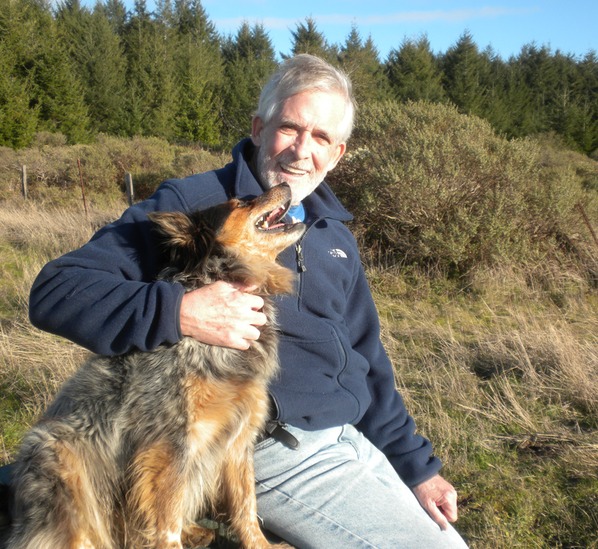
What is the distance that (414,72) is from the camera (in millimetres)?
36312

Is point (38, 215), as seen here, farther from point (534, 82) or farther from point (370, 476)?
point (534, 82)

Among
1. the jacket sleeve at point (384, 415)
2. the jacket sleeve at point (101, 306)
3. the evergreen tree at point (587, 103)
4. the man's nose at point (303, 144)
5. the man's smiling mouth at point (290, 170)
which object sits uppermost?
the man's nose at point (303, 144)

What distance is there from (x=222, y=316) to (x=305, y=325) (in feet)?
1.58

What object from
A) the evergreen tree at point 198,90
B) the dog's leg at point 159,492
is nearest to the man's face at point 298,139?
the dog's leg at point 159,492

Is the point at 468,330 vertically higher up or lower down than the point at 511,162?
lower down

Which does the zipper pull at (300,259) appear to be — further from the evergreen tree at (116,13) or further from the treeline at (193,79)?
the evergreen tree at (116,13)

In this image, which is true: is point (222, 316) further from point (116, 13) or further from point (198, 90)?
point (116, 13)

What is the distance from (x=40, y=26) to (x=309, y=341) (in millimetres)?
37038

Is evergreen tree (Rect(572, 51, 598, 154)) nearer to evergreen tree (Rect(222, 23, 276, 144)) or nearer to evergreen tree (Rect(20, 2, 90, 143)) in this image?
evergreen tree (Rect(222, 23, 276, 144))

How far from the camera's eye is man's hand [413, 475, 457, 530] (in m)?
2.90

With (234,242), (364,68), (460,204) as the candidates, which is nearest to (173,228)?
(234,242)

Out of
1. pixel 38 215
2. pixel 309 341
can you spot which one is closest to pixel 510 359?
pixel 309 341

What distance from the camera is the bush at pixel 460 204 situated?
8.94 metres

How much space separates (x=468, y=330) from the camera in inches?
276
